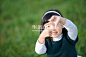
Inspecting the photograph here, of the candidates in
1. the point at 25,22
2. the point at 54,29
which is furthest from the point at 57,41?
the point at 25,22

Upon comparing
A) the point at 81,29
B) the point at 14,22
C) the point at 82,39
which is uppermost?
the point at 14,22

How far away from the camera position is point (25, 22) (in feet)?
8.96

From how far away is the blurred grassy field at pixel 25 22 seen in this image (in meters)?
1.85

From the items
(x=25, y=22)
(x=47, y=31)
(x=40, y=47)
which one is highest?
(x=25, y=22)

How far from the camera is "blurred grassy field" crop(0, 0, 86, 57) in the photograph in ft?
6.08

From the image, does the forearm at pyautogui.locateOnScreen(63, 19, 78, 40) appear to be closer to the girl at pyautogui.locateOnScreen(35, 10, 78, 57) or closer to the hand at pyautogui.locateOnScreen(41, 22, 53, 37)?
the girl at pyautogui.locateOnScreen(35, 10, 78, 57)

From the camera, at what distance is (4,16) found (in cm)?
311

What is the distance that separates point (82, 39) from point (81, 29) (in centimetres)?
23

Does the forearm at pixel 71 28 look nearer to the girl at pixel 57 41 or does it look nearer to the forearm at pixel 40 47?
the girl at pixel 57 41

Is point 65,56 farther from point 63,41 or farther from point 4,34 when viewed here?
point 4,34

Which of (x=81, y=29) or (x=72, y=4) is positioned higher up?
(x=72, y=4)

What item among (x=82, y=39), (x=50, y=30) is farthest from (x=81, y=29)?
(x=50, y=30)

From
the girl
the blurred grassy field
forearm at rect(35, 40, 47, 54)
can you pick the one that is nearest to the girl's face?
the girl

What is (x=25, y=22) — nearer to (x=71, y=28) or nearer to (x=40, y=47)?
(x=40, y=47)
